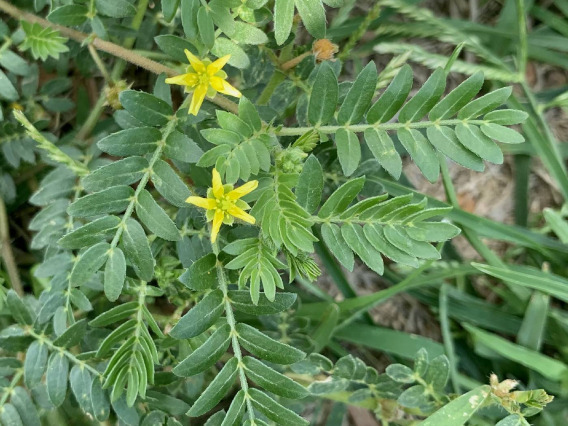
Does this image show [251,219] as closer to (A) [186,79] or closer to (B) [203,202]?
(B) [203,202]

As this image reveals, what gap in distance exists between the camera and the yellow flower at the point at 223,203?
1.21m

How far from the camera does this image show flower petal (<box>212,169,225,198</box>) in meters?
1.19

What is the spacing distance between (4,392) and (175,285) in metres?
0.54

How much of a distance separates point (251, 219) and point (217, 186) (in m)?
0.10

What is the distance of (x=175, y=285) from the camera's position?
1.60 metres

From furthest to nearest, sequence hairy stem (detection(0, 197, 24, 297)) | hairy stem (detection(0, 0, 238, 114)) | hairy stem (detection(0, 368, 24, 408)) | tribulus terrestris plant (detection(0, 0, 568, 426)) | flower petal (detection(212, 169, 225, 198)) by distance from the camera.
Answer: hairy stem (detection(0, 197, 24, 297))
hairy stem (detection(0, 368, 24, 408))
hairy stem (detection(0, 0, 238, 114))
tribulus terrestris plant (detection(0, 0, 568, 426))
flower petal (detection(212, 169, 225, 198))

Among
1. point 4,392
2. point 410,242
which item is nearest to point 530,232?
point 410,242

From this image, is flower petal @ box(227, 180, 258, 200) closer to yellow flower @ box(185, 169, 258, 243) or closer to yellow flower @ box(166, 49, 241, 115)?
yellow flower @ box(185, 169, 258, 243)

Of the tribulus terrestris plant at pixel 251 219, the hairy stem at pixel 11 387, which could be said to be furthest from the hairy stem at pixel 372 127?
the hairy stem at pixel 11 387

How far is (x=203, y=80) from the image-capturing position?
1249 mm

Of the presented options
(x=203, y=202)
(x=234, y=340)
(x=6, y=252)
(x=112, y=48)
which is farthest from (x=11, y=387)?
(x=112, y=48)

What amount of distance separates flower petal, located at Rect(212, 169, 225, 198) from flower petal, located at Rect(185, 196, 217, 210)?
0.7 inches

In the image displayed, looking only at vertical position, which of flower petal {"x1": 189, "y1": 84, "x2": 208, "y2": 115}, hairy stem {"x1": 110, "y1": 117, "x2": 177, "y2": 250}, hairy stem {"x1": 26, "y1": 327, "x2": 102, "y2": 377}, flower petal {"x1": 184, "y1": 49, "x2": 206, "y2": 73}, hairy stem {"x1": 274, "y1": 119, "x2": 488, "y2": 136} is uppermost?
flower petal {"x1": 184, "y1": 49, "x2": 206, "y2": 73}

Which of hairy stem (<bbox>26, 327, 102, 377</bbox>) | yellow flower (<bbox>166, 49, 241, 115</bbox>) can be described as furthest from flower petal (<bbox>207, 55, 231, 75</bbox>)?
hairy stem (<bbox>26, 327, 102, 377</bbox>)
